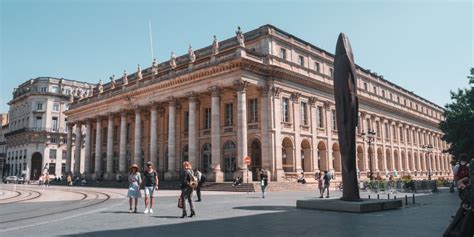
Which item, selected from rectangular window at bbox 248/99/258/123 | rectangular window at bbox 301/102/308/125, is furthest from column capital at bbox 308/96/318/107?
rectangular window at bbox 248/99/258/123

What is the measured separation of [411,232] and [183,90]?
3129cm

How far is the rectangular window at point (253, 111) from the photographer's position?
35688 millimetres

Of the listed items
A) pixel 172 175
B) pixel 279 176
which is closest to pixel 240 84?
pixel 279 176

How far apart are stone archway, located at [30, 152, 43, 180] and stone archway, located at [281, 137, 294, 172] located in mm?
59156

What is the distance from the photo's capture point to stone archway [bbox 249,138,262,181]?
3591 centimetres

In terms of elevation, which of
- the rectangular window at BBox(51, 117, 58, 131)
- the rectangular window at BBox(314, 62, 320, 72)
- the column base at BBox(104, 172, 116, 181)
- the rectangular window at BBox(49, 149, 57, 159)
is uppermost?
the rectangular window at BBox(314, 62, 320, 72)

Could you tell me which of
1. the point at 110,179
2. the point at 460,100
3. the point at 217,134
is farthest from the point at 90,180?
the point at 460,100

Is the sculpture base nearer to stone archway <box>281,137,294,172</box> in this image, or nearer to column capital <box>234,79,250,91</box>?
column capital <box>234,79,250,91</box>

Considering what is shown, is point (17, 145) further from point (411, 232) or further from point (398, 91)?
point (411, 232)

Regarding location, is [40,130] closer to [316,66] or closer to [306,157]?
[316,66]

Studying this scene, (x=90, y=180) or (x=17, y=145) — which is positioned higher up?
(x=17, y=145)

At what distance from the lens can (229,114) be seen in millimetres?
37875

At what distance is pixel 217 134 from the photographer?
111 ft

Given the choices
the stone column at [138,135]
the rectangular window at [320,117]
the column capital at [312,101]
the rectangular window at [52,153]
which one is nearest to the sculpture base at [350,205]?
the column capital at [312,101]
